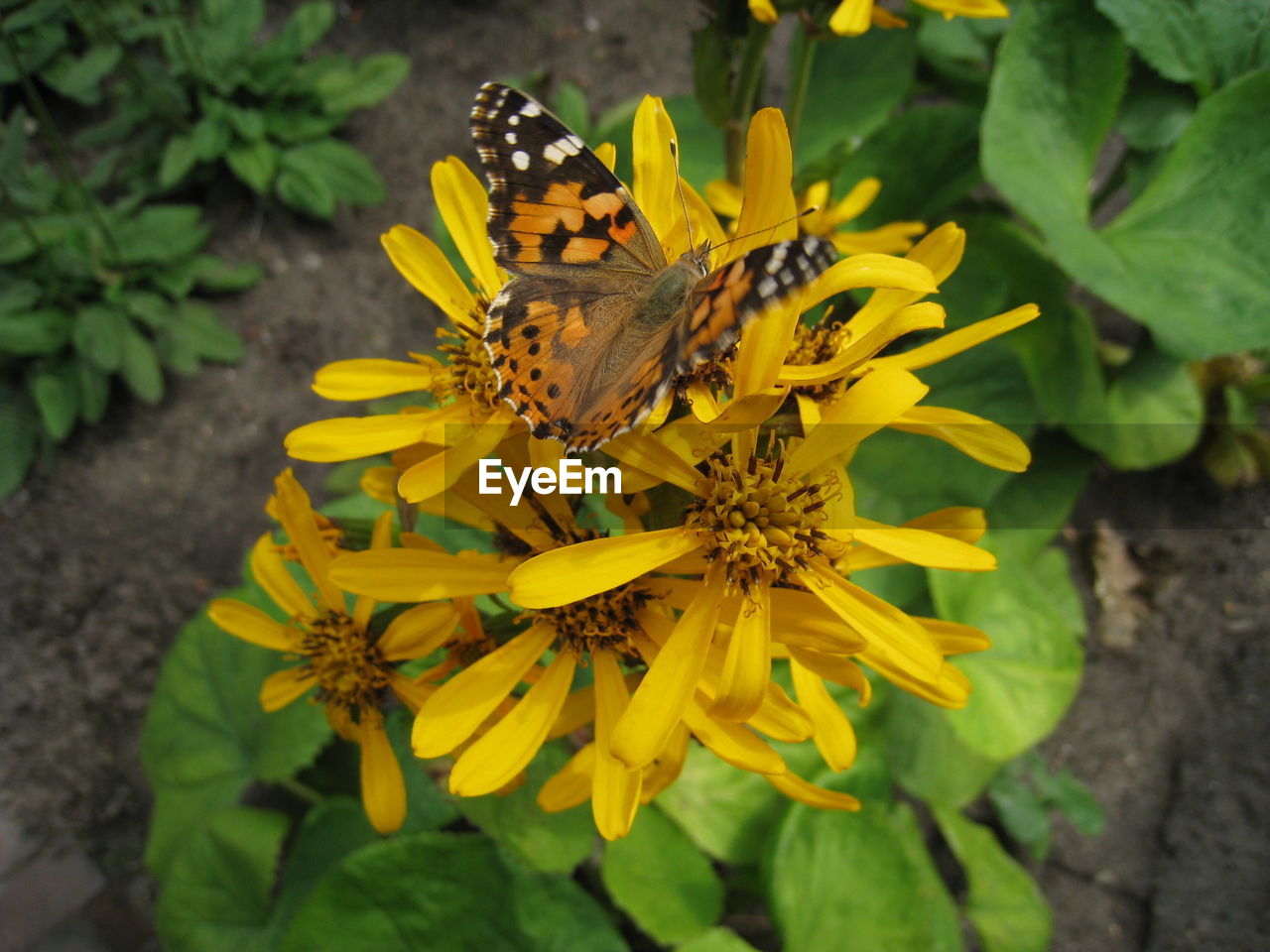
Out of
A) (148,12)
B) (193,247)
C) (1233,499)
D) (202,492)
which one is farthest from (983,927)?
(148,12)

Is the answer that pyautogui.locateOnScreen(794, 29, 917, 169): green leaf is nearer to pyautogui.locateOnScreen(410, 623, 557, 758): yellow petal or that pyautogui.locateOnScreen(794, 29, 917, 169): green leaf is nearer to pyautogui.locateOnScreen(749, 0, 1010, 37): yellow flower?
pyautogui.locateOnScreen(749, 0, 1010, 37): yellow flower

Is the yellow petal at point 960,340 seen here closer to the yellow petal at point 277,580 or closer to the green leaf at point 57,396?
the yellow petal at point 277,580

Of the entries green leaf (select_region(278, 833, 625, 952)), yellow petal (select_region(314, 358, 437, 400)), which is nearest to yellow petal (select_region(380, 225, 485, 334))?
yellow petal (select_region(314, 358, 437, 400))

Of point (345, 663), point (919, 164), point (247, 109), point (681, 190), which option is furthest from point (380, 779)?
point (247, 109)

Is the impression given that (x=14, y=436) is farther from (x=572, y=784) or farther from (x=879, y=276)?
(x=879, y=276)

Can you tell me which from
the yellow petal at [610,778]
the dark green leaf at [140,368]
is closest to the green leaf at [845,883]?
the yellow petal at [610,778]

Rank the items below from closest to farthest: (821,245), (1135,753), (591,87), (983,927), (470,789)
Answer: (821,245), (470,789), (983,927), (1135,753), (591,87)

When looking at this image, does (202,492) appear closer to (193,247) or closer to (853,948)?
(193,247)
